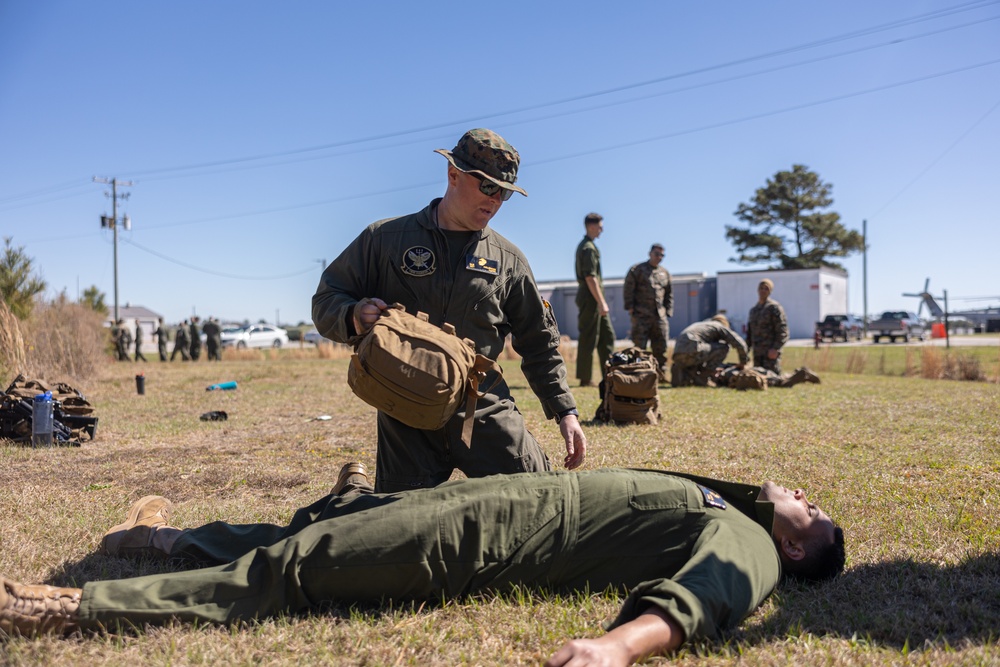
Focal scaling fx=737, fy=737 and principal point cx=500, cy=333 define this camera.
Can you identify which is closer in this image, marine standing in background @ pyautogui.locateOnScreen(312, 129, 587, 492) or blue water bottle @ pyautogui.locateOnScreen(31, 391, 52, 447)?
marine standing in background @ pyautogui.locateOnScreen(312, 129, 587, 492)

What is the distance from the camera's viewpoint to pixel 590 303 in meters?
11.2

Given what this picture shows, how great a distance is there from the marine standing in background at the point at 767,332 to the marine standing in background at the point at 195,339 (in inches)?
888

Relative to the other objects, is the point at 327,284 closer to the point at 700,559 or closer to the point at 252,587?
the point at 252,587

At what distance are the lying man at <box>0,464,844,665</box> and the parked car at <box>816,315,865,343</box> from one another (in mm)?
39117

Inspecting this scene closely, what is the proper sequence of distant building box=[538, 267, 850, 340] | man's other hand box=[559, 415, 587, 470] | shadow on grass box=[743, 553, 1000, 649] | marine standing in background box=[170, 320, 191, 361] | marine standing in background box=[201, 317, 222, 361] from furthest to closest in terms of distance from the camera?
distant building box=[538, 267, 850, 340] → marine standing in background box=[170, 320, 191, 361] → marine standing in background box=[201, 317, 222, 361] → man's other hand box=[559, 415, 587, 470] → shadow on grass box=[743, 553, 1000, 649]

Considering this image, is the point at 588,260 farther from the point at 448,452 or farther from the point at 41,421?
the point at 448,452

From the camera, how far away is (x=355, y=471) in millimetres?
3482

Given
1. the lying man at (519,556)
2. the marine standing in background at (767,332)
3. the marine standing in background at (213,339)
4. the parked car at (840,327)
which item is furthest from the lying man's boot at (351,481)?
the parked car at (840,327)

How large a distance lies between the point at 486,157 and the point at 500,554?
5.65 ft

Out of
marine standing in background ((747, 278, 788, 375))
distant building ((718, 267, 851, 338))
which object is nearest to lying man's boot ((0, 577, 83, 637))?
marine standing in background ((747, 278, 788, 375))

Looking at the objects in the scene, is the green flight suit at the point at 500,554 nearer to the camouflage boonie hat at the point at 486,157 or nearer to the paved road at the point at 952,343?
the camouflage boonie hat at the point at 486,157

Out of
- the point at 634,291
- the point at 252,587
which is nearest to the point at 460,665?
the point at 252,587

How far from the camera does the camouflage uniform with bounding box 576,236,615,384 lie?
35.6ft

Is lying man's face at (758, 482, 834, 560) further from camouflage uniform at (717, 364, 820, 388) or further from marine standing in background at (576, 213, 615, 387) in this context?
camouflage uniform at (717, 364, 820, 388)
